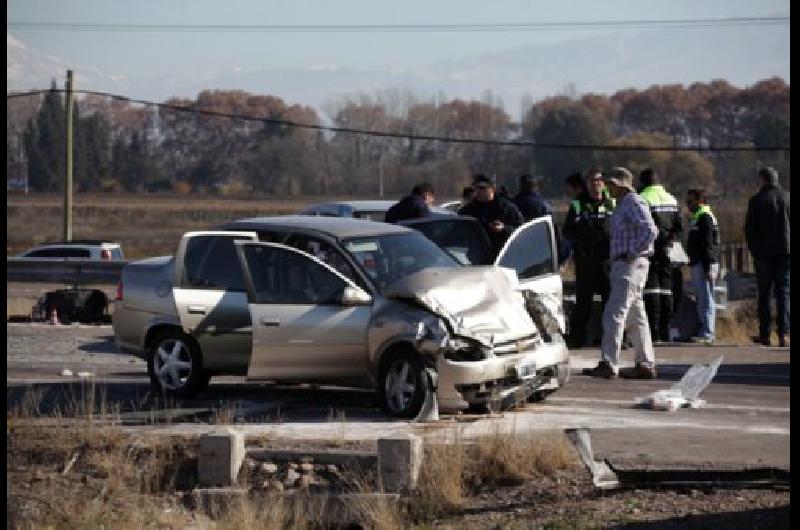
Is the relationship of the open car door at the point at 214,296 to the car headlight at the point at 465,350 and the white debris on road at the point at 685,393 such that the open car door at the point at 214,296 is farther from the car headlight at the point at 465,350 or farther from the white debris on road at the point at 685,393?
the white debris on road at the point at 685,393

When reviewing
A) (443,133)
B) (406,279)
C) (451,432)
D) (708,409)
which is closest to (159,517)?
(451,432)

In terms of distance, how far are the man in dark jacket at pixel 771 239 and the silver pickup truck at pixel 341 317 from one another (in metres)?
4.63

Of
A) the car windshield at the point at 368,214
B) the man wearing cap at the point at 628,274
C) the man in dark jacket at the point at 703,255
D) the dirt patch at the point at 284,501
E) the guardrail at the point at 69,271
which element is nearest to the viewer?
the dirt patch at the point at 284,501

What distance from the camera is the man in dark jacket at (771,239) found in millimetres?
18281

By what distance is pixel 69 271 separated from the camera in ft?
86.6

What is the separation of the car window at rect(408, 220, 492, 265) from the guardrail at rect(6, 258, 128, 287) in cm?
974

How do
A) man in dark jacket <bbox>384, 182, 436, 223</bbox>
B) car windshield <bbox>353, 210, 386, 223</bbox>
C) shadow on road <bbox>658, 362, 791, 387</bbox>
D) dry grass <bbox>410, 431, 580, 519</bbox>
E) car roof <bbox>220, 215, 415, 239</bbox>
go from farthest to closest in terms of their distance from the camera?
1. car windshield <bbox>353, 210, 386, 223</bbox>
2. man in dark jacket <bbox>384, 182, 436, 223</bbox>
3. shadow on road <bbox>658, 362, 791, 387</bbox>
4. car roof <bbox>220, 215, 415, 239</bbox>
5. dry grass <bbox>410, 431, 580, 519</bbox>

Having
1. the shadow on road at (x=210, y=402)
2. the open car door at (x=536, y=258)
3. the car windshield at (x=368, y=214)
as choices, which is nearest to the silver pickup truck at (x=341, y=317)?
the shadow on road at (x=210, y=402)

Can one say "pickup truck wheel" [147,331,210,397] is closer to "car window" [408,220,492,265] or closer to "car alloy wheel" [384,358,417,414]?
"car alloy wheel" [384,358,417,414]

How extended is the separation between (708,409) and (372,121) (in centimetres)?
9445

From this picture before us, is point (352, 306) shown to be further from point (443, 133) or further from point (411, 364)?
point (443, 133)

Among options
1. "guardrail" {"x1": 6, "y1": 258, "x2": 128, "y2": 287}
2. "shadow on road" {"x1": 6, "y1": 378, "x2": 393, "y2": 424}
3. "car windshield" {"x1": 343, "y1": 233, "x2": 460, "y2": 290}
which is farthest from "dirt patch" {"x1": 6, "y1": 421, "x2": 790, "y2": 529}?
"guardrail" {"x1": 6, "y1": 258, "x2": 128, "y2": 287}

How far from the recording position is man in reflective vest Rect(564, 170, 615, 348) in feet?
58.5

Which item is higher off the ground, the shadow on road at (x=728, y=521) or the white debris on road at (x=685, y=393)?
the white debris on road at (x=685, y=393)
